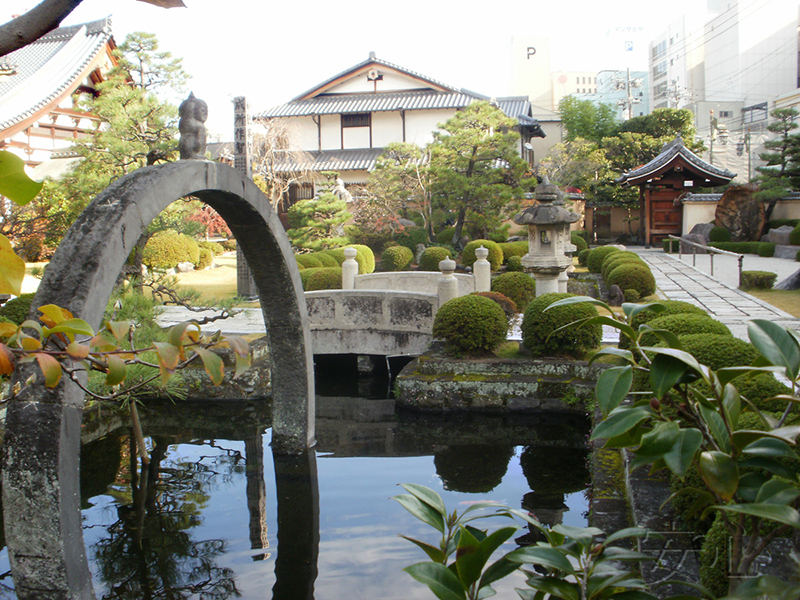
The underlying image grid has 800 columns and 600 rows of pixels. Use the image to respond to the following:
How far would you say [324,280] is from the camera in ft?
45.5

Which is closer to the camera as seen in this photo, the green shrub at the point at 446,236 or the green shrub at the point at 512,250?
the green shrub at the point at 512,250

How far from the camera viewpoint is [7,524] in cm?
273

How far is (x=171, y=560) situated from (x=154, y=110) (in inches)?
314

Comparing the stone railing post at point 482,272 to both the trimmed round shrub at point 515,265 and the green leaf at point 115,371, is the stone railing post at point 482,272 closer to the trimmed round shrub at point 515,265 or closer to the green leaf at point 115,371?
the trimmed round shrub at point 515,265

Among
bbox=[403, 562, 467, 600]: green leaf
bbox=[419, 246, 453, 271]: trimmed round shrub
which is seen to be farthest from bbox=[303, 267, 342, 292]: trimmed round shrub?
bbox=[403, 562, 467, 600]: green leaf

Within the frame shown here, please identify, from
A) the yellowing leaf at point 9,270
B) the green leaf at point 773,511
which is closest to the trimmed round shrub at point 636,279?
the green leaf at point 773,511

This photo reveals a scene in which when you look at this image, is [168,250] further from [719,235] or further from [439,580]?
[439,580]

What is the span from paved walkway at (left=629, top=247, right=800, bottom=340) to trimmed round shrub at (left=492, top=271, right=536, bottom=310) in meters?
2.51

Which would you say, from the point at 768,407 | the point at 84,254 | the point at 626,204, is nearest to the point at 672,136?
the point at 626,204

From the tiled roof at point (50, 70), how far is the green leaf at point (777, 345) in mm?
15840

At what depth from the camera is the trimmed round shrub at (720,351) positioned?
13.3 ft

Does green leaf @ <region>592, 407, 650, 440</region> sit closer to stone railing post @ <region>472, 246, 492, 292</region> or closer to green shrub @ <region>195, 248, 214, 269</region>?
stone railing post @ <region>472, 246, 492, 292</region>

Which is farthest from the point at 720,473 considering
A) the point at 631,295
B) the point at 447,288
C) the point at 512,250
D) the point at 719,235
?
the point at 719,235

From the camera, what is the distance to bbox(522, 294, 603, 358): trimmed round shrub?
783 centimetres
